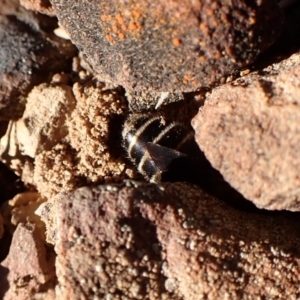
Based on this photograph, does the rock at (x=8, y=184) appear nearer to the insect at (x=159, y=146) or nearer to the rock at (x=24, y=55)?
the rock at (x=24, y=55)

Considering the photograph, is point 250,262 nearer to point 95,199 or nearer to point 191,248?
point 191,248

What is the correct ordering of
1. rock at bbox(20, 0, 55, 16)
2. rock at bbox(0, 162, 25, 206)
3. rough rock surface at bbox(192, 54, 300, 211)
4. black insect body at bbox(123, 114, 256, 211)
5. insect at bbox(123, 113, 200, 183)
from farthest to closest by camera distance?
rock at bbox(0, 162, 25, 206) < rock at bbox(20, 0, 55, 16) < insect at bbox(123, 113, 200, 183) < black insect body at bbox(123, 114, 256, 211) < rough rock surface at bbox(192, 54, 300, 211)

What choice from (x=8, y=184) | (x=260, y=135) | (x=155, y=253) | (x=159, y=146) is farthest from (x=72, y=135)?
(x=260, y=135)

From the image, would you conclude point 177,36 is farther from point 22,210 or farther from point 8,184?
point 8,184

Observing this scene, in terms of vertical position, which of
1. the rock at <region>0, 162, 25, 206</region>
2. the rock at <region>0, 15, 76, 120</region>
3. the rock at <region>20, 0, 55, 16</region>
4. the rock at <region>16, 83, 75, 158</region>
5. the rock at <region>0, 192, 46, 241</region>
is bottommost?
the rock at <region>0, 192, 46, 241</region>

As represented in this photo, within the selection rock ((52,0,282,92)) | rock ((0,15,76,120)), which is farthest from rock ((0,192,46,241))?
rock ((52,0,282,92))

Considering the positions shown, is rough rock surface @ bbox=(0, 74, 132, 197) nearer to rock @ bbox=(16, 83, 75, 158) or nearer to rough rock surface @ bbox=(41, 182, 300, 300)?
rock @ bbox=(16, 83, 75, 158)

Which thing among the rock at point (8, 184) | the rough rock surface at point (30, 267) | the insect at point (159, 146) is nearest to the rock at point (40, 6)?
the insect at point (159, 146)
